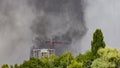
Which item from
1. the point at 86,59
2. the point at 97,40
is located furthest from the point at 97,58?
the point at 86,59

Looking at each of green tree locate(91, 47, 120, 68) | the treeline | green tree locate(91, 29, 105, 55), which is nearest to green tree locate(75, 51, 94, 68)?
the treeline

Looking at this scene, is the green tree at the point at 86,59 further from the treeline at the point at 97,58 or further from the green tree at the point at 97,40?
the green tree at the point at 97,40

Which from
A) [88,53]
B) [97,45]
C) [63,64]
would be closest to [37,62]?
[63,64]

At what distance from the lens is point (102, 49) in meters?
69.8

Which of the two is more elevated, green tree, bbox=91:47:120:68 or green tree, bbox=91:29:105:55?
green tree, bbox=91:29:105:55

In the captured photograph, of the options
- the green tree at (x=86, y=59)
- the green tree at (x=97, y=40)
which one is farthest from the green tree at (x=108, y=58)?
the green tree at (x=86, y=59)

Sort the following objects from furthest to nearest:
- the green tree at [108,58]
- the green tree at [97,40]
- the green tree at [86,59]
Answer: the green tree at [86,59] → the green tree at [97,40] → the green tree at [108,58]

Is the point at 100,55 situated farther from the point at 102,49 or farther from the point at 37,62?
the point at 37,62

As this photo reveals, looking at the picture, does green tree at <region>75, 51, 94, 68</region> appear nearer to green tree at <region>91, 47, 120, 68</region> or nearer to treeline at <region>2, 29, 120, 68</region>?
treeline at <region>2, 29, 120, 68</region>

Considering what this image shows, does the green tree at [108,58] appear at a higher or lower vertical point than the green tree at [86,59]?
lower

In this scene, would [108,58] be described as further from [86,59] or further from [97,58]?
[86,59]

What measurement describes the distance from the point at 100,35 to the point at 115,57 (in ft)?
18.9

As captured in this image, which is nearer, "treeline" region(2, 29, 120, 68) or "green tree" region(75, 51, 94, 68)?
"treeline" region(2, 29, 120, 68)

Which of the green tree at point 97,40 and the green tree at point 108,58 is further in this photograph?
the green tree at point 97,40
